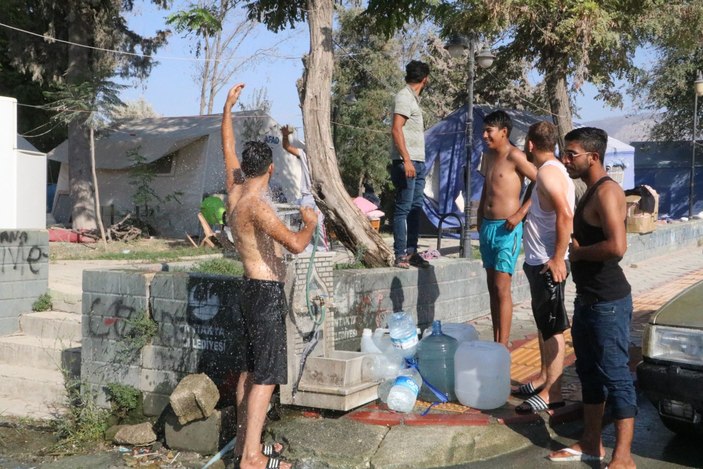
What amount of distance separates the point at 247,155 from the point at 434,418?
2.22 meters

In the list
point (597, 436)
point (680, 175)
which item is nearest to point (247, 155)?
point (597, 436)

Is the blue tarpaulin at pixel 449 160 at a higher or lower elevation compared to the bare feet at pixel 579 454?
higher

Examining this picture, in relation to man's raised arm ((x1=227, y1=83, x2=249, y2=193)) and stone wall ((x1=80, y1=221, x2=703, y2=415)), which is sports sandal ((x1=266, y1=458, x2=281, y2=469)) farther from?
man's raised arm ((x1=227, y1=83, x2=249, y2=193))

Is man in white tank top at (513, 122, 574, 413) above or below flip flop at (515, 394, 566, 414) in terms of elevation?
above

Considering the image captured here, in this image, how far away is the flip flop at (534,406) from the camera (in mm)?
5152

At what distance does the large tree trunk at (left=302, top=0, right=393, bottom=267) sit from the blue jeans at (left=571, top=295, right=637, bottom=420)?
9.67 ft

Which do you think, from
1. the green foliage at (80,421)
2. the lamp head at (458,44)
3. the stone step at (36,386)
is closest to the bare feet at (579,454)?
the green foliage at (80,421)

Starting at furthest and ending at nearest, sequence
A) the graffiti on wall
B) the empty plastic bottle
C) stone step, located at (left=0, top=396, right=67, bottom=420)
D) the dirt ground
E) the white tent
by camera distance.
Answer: the white tent, the dirt ground, the graffiti on wall, stone step, located at (left=0, top=396, right=67, bottom=420), the empty plastic bottle

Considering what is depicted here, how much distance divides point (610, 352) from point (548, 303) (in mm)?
856

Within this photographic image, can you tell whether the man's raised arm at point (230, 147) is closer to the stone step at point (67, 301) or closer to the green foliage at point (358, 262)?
the green foliage at point (358, 262)

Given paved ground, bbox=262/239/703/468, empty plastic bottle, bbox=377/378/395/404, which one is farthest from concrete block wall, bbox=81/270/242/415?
empty plastic bottle, bbox=377/378/395/404

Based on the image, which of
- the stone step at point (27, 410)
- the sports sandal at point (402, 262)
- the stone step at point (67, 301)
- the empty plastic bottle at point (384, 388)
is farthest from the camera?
the stone step at point (67, 301)

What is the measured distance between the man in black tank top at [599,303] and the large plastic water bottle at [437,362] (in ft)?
3.78

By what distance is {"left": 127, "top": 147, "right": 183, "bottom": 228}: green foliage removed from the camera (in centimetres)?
1989
